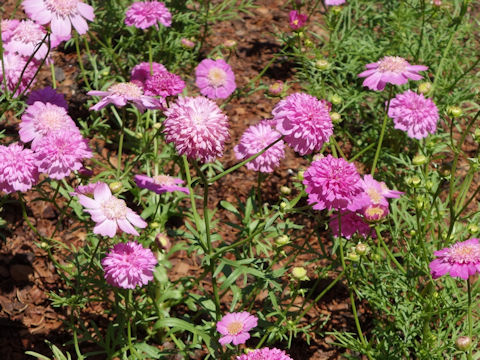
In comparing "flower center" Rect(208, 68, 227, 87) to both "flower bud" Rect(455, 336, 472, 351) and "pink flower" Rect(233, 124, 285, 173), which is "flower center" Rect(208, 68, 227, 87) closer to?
"pink flower" Rect(233, 124, 285, 173)

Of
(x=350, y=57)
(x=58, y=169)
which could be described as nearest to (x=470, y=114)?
(x=350, y=57)

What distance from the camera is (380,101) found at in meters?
3.43

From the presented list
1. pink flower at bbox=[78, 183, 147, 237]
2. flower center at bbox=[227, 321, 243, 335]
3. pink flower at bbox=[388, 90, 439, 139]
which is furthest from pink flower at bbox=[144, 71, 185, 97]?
pink flower at bbox=[388, 90, 439, 139]

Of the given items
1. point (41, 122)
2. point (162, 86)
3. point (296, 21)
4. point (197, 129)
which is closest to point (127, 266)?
point (197, 129)

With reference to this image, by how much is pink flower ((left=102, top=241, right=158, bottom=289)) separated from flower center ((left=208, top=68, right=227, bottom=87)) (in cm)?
111

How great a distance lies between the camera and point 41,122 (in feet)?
6.81

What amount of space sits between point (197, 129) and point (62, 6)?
782 millimetres

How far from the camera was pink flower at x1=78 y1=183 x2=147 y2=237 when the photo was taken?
5.87 ft

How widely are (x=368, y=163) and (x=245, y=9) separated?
1728 mm

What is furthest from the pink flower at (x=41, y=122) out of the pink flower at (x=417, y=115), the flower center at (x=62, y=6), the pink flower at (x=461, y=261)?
the pink flower at (x=417, y=115)

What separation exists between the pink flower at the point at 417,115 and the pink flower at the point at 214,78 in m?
0.81

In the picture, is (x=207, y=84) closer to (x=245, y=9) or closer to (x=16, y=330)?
(x=16, y=330)

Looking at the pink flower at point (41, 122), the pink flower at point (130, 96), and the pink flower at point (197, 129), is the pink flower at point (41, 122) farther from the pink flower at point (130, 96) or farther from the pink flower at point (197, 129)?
the pink flower at point (197, 129)

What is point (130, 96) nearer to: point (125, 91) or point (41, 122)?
point (125, 91)
